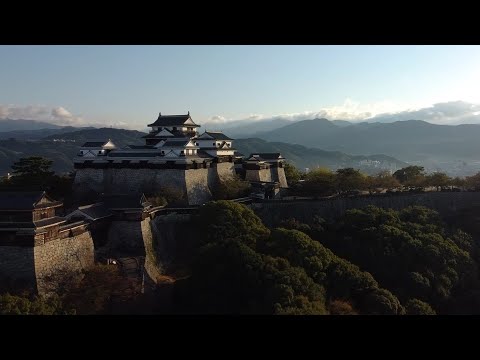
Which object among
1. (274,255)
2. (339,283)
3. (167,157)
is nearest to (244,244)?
(274,255)

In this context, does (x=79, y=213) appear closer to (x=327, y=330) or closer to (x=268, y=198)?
(x=268, y=198)

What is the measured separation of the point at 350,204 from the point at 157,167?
28.1 feet

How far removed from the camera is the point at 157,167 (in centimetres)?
1750

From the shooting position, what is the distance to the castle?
1727 cm

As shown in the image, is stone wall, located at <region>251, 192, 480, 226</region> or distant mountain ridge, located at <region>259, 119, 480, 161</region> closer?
stone wall, located at <region>251, 192, 480, 226</region>

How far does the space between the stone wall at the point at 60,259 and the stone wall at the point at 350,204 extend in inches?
283

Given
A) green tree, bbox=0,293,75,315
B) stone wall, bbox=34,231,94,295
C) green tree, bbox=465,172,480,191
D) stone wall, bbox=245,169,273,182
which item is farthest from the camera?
green tree, bbox=465,172,480,191

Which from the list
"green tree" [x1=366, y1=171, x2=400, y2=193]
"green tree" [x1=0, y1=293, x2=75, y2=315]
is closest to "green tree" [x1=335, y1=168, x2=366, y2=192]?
"green tree" [x1=366, y1=171, x2=400, y2=193]

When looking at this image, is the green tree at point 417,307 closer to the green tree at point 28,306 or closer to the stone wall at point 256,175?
the green tree at point 28,306

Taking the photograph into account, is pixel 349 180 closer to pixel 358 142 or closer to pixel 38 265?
pixel 38 265

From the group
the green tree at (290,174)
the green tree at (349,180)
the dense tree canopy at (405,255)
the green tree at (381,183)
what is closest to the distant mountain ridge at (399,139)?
the green tree at (381,183)

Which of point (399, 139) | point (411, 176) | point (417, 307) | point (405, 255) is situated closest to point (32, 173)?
point (405, 255)

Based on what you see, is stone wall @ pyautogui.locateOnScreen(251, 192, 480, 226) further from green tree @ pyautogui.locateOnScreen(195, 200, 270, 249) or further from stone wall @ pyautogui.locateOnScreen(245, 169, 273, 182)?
stone wall @ pyautogui.locateOnScreen(245, 169, 273, 182)

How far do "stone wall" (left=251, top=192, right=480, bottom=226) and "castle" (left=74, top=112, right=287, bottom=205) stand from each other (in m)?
2.64
